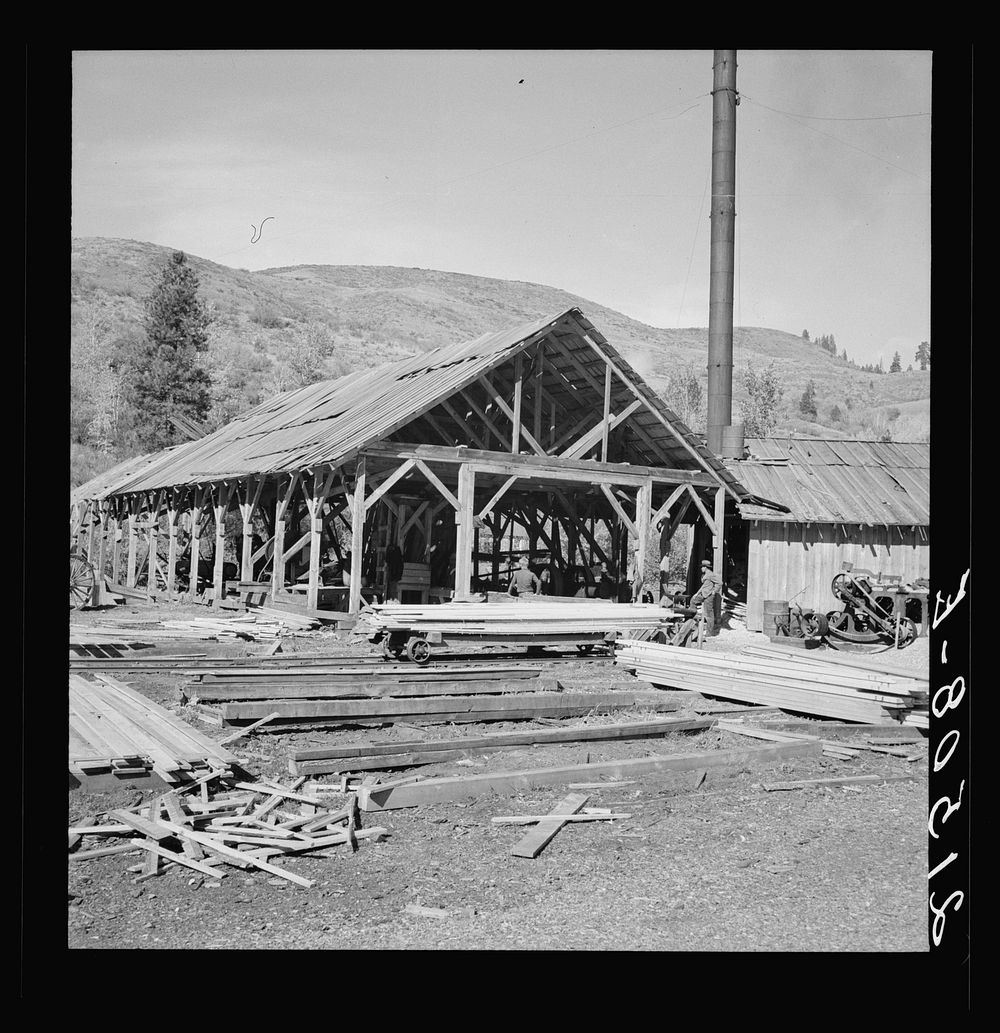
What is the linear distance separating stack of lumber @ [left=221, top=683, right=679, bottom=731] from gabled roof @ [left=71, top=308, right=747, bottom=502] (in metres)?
8.50

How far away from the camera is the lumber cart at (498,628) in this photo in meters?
16.1

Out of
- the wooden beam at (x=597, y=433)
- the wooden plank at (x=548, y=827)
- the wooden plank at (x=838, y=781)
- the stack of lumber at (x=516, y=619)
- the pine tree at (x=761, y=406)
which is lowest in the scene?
the wooden plank at (x=838, y=781)

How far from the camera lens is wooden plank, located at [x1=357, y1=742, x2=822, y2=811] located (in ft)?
26.4

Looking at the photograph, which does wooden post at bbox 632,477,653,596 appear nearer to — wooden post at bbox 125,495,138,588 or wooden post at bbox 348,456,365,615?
wooden post at bbox 348,456,365,615

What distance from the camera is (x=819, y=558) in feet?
80.4

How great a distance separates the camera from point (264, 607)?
73.9ft

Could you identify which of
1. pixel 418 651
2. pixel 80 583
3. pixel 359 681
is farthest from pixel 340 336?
pixel 359 681

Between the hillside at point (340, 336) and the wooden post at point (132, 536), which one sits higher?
the hillside at point (340, 336)

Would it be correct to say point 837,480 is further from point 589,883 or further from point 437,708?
point 589,883

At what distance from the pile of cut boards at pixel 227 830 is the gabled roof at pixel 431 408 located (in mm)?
11700

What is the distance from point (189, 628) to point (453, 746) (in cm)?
1161

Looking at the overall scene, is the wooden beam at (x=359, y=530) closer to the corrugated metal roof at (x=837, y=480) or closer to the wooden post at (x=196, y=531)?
the wooden post at (x=196, y=531)

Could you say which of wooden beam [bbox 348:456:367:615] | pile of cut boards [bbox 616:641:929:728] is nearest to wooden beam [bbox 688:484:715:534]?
wooden beam [bbox 348:456:367:615]

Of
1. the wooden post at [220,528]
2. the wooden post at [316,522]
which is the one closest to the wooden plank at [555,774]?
the wooden post at [316,522]
